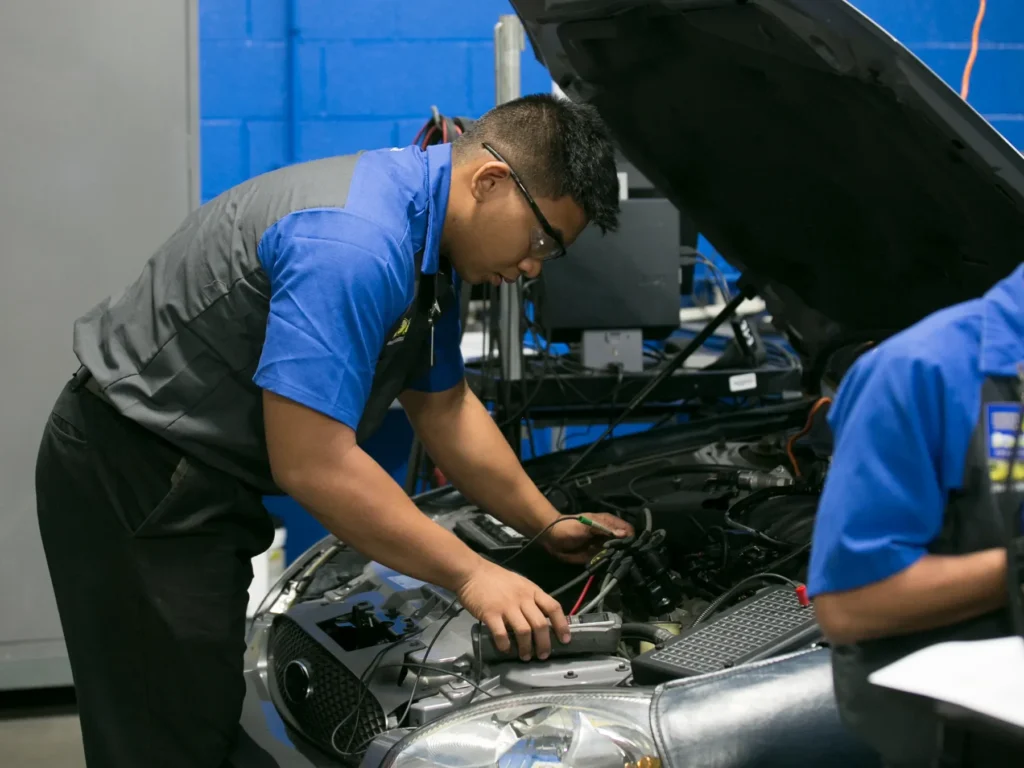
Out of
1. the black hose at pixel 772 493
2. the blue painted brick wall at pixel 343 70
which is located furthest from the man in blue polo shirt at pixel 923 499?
the blue painted brick wall at pixel 343 70

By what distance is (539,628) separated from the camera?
1.49 metres

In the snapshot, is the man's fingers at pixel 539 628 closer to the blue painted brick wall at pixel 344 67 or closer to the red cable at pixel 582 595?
the red cable at pixel 582 595

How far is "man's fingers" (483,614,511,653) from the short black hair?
2.21 feet

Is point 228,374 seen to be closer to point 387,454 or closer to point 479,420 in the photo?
point 479,420

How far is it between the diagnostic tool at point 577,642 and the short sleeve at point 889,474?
0.64 metres

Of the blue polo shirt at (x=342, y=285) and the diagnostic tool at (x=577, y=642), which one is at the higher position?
the blue polo shirt at (x=342, y=285)

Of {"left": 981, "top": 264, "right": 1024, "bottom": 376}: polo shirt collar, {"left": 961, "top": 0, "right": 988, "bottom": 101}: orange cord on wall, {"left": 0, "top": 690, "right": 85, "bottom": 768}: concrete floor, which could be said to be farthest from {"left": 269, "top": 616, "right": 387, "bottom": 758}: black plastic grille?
{"left": 961, "top": 0, "right": 988, "bottom": 101}: orange cord on wall

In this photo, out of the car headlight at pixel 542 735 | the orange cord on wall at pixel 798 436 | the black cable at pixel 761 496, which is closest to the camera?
the car headlight at pixel 542 735

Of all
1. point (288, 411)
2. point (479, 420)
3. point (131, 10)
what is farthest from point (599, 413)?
point (131, 10)

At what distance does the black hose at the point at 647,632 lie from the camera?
1.55m

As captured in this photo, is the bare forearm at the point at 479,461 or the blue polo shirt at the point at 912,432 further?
the bare forearm at the point at 479,461

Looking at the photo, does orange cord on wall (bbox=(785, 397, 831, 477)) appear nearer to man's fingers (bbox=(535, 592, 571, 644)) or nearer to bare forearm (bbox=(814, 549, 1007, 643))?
man's fingers (bbox=(535, 592, 571, 644))

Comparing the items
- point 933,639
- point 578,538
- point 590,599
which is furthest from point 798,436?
point 933,639

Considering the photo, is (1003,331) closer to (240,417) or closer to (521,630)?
(521,630)
